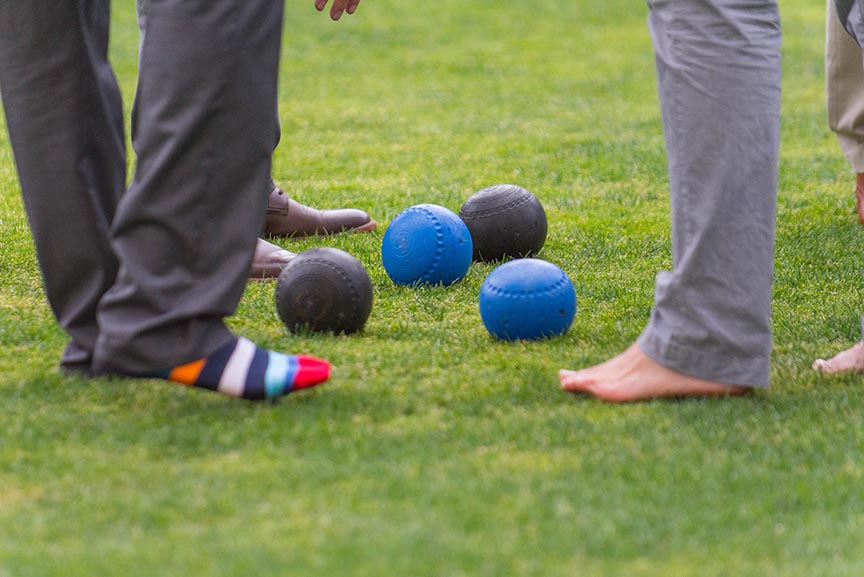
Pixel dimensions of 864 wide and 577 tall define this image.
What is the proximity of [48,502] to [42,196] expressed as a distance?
0.91 m

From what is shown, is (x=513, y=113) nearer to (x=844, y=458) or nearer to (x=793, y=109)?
(x=793, y=109)

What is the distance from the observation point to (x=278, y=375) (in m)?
2.81

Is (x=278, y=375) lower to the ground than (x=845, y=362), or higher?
higher

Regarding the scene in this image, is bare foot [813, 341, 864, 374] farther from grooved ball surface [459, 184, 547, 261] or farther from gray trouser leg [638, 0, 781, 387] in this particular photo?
grooved ball surface [459, 184, 547, 261]

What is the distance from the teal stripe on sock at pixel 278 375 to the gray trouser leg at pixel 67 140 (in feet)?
1.59

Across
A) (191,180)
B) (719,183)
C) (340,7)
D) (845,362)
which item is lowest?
(845,362)

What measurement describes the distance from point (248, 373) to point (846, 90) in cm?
321

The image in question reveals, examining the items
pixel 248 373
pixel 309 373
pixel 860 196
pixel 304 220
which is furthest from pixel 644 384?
pixel 860 196

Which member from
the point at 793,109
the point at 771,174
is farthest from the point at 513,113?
the point at 771,174

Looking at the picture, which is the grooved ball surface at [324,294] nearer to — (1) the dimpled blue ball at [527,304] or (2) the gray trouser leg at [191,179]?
(1) the dimpled blue ball at [527,304]

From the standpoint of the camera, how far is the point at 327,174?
6.30 m

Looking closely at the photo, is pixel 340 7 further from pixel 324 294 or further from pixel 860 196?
pixel 860 196

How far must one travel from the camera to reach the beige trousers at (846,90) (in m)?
4.98

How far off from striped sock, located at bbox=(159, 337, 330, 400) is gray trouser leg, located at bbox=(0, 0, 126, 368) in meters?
0.39
